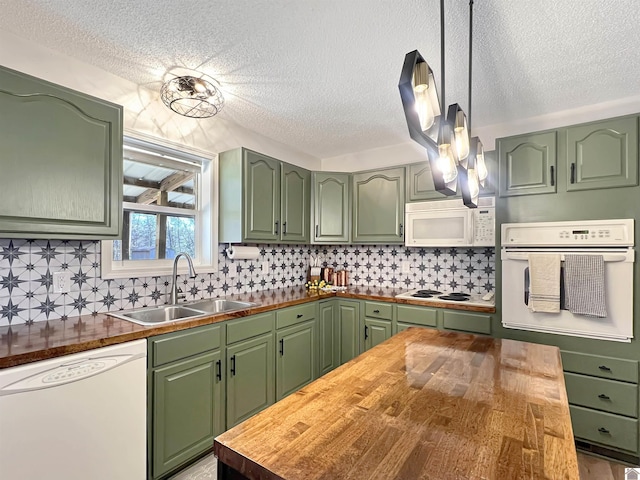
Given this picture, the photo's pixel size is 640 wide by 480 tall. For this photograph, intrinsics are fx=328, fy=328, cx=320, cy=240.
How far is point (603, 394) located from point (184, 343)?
2.63m

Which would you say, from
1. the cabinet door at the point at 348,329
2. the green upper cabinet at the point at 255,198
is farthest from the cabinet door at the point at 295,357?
the green upper cabinet at the point at 255,198

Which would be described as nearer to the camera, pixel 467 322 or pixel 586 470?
pixel 586 470

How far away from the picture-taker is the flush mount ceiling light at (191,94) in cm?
210

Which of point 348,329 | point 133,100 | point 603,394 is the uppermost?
point 133,100

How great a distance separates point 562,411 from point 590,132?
202 cm

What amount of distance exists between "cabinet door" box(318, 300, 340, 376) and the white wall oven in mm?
1436

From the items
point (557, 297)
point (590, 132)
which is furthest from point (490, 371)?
point (590, 132)

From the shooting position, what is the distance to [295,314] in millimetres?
2701

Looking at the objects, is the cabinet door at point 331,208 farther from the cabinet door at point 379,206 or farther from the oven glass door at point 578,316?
the oven glass door at point 578,316

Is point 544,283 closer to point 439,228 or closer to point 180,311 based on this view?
point 439,228

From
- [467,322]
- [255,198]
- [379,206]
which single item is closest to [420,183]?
[379,206]

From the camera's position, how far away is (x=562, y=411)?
947 mm

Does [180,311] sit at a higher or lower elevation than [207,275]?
lower

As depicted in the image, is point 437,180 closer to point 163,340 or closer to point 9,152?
point 163,340
